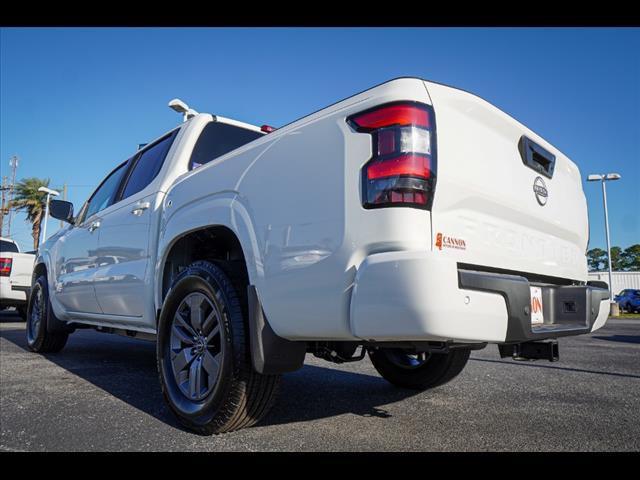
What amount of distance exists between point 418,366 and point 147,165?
2.81 meters

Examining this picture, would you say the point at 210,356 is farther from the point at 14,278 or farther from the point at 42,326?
Answer: the point at 14,278

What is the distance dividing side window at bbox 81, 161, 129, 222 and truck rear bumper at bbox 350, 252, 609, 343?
139 inches

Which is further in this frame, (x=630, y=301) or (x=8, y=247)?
(x=630, y=301)

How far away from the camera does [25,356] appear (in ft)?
17.5

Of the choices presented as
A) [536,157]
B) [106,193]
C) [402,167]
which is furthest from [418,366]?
[106,193]

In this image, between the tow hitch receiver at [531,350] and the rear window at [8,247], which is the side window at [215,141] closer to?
the tow hitch receiver at [531,350]

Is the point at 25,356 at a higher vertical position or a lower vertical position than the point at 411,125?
lower

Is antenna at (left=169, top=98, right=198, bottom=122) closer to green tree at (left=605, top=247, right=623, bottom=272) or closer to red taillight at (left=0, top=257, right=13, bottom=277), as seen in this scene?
red taillight at (left=0, top=257, right=13, bottom=277)

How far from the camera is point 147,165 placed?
4.13m

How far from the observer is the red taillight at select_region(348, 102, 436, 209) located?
1.86 meters

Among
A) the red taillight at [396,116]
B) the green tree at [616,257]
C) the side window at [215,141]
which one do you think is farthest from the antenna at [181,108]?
the green tree at [616,257]
